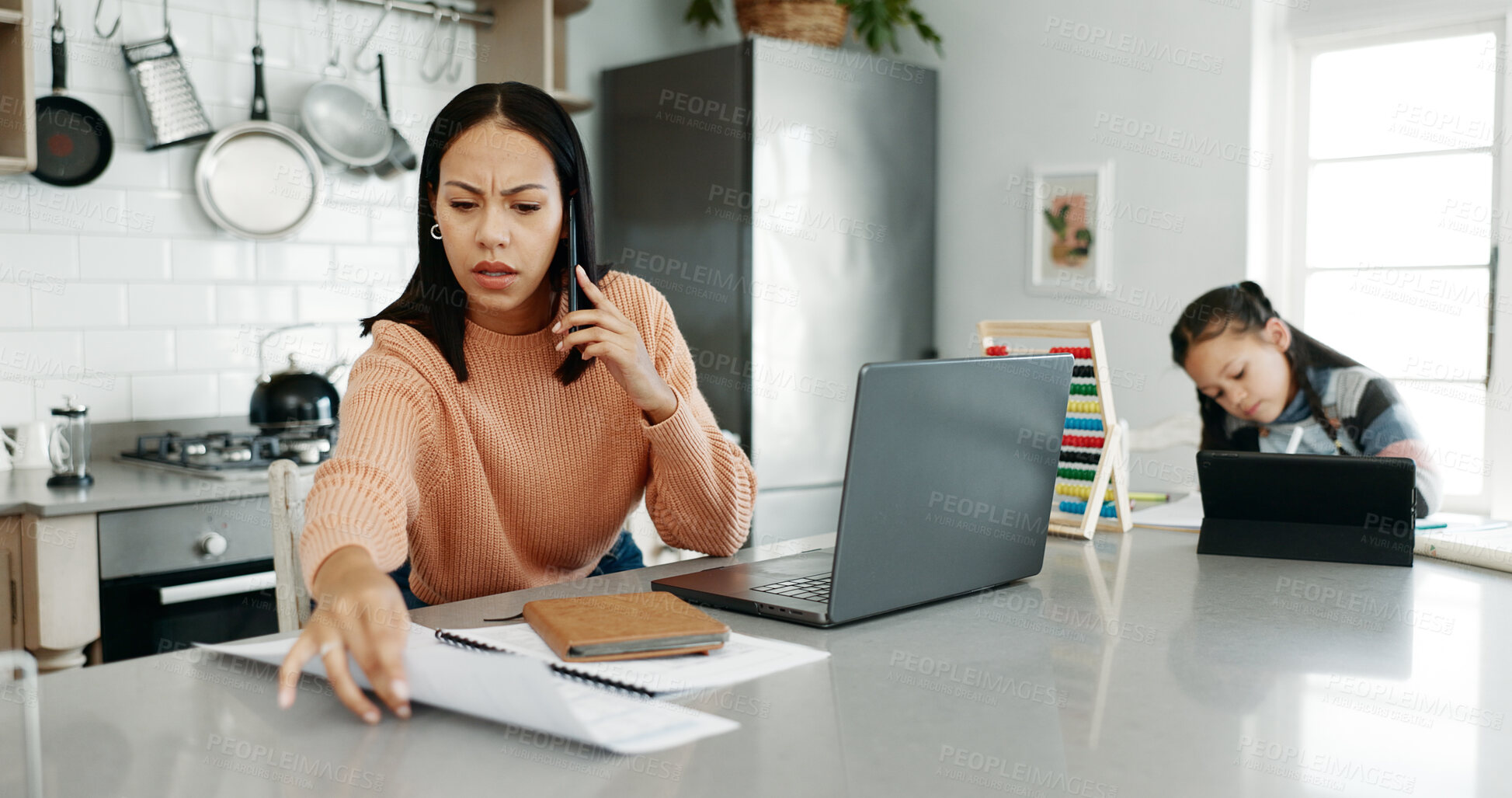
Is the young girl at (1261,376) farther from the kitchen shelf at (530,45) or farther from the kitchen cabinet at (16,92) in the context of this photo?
the kitchen cabinet at (16,92)

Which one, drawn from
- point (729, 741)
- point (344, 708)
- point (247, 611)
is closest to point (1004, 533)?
point (729, 741)

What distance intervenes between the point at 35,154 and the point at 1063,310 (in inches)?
102

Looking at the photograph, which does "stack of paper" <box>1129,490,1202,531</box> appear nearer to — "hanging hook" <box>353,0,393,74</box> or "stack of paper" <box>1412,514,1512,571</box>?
"stack of paper" <box>1412,514,1512,571</box>

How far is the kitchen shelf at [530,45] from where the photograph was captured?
317 cm

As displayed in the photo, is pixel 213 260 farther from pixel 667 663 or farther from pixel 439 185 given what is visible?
pixel 667 663

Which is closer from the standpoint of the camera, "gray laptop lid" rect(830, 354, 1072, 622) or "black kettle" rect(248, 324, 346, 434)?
"gray laptop lid" rect(830, 354, 1072, 622)

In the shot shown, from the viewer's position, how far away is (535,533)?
1594mm

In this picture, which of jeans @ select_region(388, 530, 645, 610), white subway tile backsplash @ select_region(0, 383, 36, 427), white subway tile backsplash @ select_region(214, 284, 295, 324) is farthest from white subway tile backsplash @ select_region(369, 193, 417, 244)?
jeans @ select_region(388, 530, 645, 610)

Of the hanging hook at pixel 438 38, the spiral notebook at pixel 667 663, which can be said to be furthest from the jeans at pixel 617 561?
the hanging hook at pixel 438 38

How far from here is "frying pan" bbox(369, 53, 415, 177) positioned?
3059mm

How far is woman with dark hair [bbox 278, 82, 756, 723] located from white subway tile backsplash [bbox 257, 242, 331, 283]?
1568 millimetres

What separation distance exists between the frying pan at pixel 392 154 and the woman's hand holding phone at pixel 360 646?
92.5 inches

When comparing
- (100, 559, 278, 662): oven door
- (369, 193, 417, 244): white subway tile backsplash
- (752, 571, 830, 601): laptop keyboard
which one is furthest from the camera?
(369, 193, 417, 244): white subway tile backsplash

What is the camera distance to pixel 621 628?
40.5 inches
